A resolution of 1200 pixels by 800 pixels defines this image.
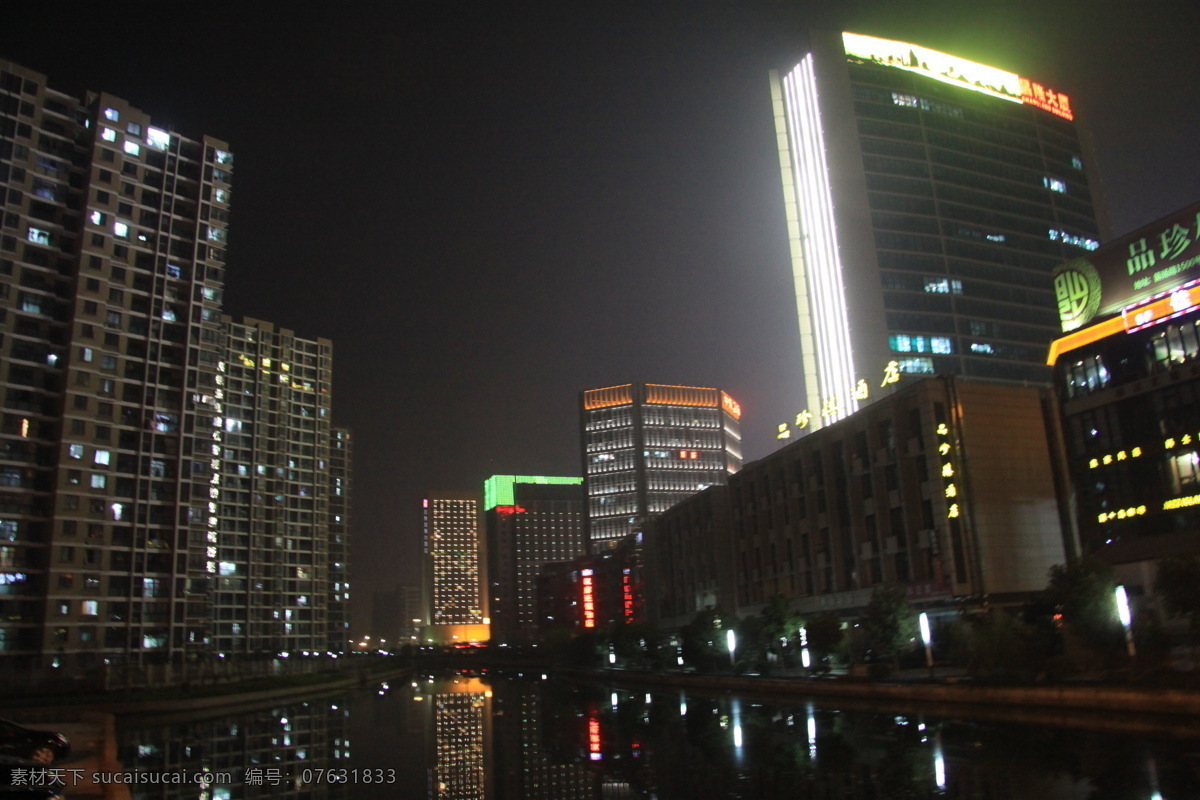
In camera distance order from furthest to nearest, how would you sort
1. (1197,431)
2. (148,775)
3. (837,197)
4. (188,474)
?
(837,197) < (188,474) < (1197,431) < (148,775)

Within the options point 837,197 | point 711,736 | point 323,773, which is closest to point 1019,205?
point 837,197

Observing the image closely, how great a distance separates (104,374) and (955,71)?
13965 centimetres

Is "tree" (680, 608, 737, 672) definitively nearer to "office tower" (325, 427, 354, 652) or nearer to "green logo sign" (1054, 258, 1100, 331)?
"green logo sign" (1054, 258, 1100, 331)

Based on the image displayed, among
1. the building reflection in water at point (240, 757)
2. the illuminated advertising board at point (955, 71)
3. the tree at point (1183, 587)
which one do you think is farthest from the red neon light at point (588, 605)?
the tree at point (1183, 587)

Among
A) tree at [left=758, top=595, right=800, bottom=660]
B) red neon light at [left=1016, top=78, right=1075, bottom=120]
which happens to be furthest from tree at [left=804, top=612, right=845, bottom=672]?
red neon light at [left=1016, top=78, right=1075, bottom=120]

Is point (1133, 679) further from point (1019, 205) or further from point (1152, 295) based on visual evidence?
point (1019, 205)

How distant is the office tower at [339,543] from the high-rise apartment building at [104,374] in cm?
7638

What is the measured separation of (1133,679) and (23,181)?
102 m

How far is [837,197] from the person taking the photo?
138 meters

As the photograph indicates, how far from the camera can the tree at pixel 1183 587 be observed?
35.2m

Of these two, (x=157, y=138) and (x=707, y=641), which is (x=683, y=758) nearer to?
(x=707, y=641)

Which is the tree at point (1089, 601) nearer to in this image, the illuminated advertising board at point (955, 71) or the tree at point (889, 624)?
the tree at point (889, 624)

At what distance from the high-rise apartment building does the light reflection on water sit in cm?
4316

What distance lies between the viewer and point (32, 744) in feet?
89.9
